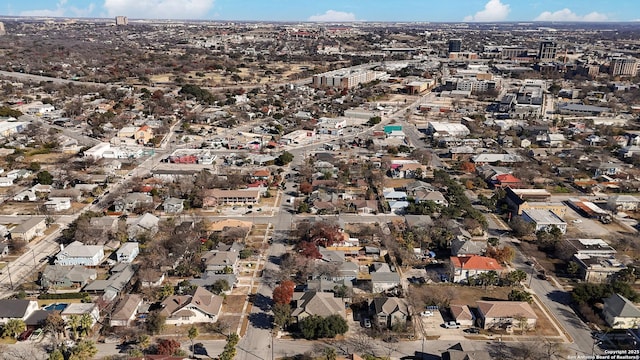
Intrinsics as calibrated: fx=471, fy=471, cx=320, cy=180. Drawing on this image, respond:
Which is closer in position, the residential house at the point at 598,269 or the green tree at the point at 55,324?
the green tree at the point at 55,324

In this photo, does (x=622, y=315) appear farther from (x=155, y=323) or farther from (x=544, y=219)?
(x=155, y=323)

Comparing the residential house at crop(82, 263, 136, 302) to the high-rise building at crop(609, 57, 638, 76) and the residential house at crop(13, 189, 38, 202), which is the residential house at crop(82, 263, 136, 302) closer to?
the residential house at crop(13, 189, 38, 202)

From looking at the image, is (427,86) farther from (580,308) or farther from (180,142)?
(580,308)

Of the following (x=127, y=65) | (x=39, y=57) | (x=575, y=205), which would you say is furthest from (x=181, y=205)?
(x=39, y=57)

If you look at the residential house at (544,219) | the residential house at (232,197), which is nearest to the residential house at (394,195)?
the residential house at (544,219)

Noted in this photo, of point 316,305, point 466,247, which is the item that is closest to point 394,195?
point 466,247

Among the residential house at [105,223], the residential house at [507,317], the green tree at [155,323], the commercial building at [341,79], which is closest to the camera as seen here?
the green tree at [155,323]

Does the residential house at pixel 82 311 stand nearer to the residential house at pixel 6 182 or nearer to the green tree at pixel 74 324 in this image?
the green tree at pixel 74 324

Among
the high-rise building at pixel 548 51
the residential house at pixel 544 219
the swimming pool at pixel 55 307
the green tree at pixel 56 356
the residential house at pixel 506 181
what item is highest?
the high-rise building at pixel 548 51
